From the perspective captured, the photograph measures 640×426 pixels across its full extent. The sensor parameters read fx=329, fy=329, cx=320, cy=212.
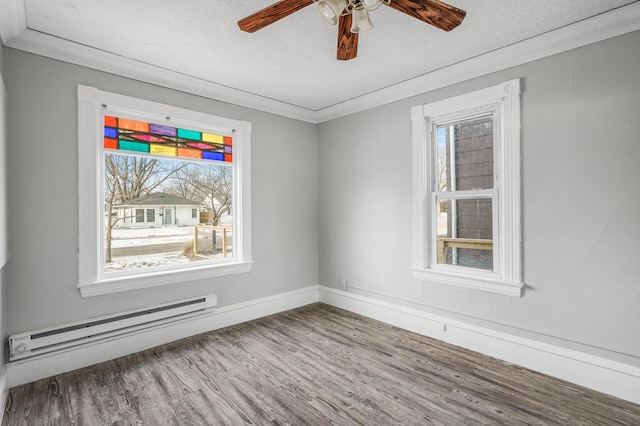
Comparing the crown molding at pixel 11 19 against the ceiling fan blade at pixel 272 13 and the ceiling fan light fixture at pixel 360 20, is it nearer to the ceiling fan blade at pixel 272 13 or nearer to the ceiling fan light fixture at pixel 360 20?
the ceiling fan blade at pixel 272 13

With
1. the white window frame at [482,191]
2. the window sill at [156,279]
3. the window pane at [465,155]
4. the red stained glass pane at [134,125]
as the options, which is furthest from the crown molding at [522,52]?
the window sill at [156,279]

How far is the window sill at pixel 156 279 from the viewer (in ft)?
9.12

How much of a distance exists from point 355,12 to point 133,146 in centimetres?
242

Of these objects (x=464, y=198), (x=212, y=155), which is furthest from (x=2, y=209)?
(x=464, y=198)

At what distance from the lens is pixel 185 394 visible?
7.72 feet

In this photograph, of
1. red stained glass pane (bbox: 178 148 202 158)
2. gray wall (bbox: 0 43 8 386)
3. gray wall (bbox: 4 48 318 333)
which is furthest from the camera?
red stained glass pane (bbox: 178 148 202 158)

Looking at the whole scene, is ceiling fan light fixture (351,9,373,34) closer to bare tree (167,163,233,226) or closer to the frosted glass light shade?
the frosted glass light shade

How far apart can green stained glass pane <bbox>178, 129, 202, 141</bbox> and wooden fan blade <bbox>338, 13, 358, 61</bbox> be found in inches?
76.1

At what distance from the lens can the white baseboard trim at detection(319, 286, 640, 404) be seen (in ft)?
7.50

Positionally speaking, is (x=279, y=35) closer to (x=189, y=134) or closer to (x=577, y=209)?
(x=189, y=134)

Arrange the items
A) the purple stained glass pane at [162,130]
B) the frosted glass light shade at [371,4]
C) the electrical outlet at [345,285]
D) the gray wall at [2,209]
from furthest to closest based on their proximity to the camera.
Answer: the electrical outlet at [345,285], the purple stained glass pane at [162,130], the gray wall at [2,209], the frosted glass light shade at [371,4]

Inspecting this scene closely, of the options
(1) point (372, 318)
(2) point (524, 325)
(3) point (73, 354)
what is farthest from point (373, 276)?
(3) point (73, 354)

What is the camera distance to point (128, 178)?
3.14m

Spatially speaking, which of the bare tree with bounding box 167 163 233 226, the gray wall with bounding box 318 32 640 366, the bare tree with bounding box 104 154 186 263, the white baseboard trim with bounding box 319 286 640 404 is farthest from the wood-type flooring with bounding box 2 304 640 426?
the bare tree with bounding box 167 163 233 226
